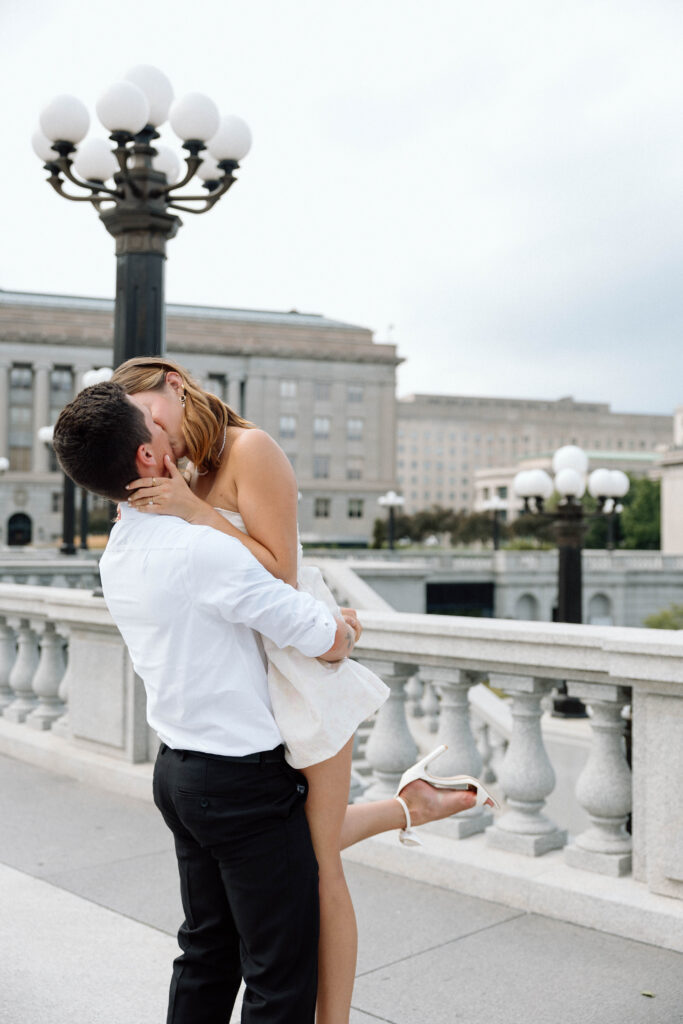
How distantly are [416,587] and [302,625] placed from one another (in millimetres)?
23153

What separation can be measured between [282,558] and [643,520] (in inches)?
3882

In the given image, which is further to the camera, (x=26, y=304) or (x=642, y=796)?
(x=26, y=304)

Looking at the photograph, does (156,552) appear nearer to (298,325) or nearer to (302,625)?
(302,625)

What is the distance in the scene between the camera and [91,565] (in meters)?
19.6

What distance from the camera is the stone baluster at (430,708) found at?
10633mm

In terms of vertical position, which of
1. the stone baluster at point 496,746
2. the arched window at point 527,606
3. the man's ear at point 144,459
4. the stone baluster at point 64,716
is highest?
the man's ear at point 144,459

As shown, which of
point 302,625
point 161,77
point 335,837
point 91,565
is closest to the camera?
point 302,625

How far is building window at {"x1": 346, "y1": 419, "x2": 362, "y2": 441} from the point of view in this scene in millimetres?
93188

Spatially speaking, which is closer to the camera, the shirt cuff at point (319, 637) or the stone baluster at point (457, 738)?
the shirt cuff at point (319, 637)

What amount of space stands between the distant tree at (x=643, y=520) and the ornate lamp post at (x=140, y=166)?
89683mm

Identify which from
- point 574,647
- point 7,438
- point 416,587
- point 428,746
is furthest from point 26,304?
point 574,647

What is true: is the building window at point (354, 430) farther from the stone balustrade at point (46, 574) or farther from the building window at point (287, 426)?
the stone balustrade at point (46, 574)

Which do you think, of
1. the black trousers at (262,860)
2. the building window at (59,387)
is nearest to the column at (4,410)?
the building window at (59,387)

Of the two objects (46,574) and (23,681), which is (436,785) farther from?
(46,574)
